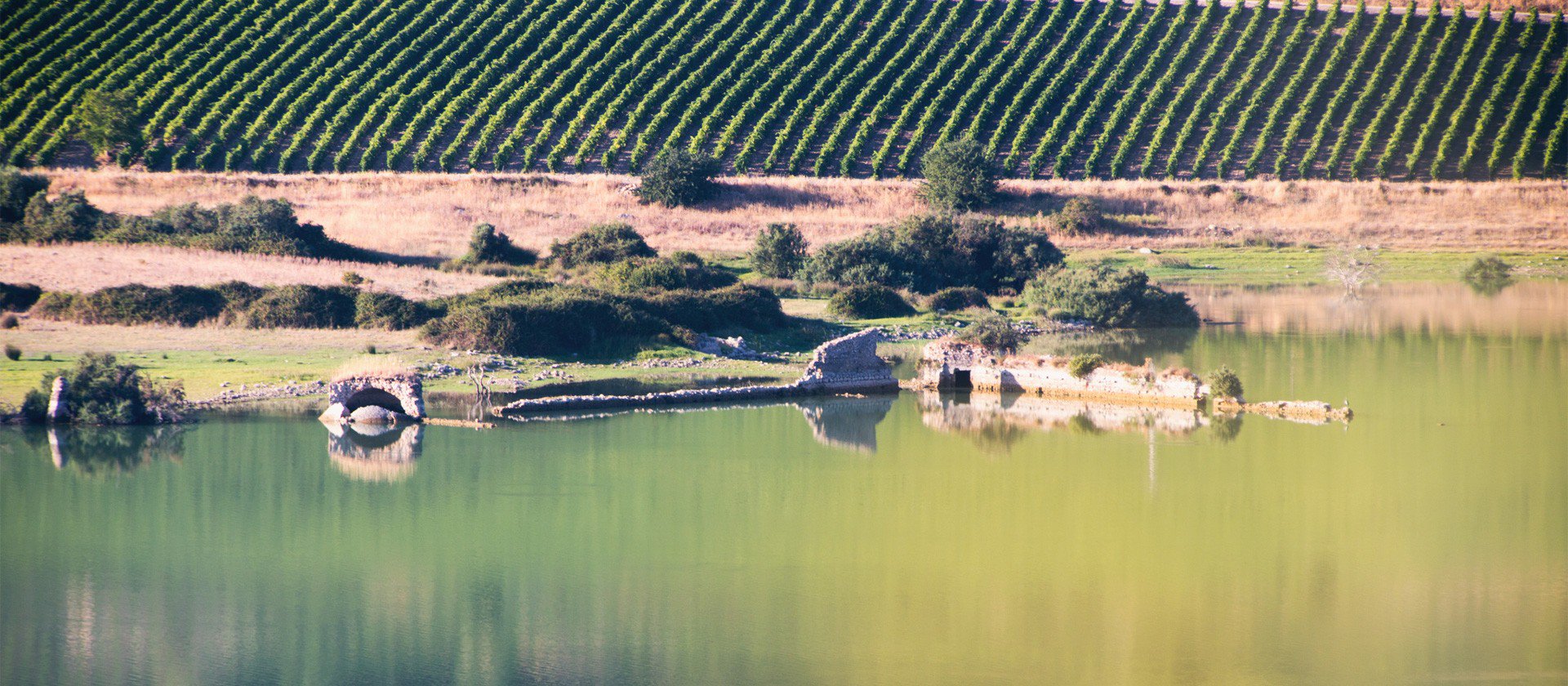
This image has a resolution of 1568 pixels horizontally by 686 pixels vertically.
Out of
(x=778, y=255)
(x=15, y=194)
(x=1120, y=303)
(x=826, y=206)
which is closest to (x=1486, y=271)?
(x=1120, y=303)

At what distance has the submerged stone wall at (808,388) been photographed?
2919cm

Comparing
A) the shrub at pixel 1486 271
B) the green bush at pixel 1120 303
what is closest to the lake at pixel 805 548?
the green bush at pixel 1120 303

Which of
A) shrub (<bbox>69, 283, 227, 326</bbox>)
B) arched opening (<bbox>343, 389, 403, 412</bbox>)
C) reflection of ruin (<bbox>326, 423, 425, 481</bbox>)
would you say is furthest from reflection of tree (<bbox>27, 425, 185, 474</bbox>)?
shrub (<bbox>69, 283, 227, 326</bbox>)

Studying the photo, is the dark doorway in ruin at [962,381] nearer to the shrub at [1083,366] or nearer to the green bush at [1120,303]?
the shrub at [1083,366]

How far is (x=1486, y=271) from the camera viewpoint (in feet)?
174

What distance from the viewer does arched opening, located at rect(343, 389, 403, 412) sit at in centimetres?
2767

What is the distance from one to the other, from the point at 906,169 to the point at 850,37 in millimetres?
15853

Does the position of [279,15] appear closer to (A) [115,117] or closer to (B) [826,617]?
(A) [115,117]

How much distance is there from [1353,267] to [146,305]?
3844cm

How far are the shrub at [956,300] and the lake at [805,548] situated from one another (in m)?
14.8

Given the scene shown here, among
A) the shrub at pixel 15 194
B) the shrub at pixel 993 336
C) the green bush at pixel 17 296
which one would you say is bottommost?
the shrub at pixel 993 336

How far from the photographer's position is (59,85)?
235ft

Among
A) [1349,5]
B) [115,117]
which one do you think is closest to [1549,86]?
[1349,5]

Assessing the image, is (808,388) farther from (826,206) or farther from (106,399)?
(826,206)
